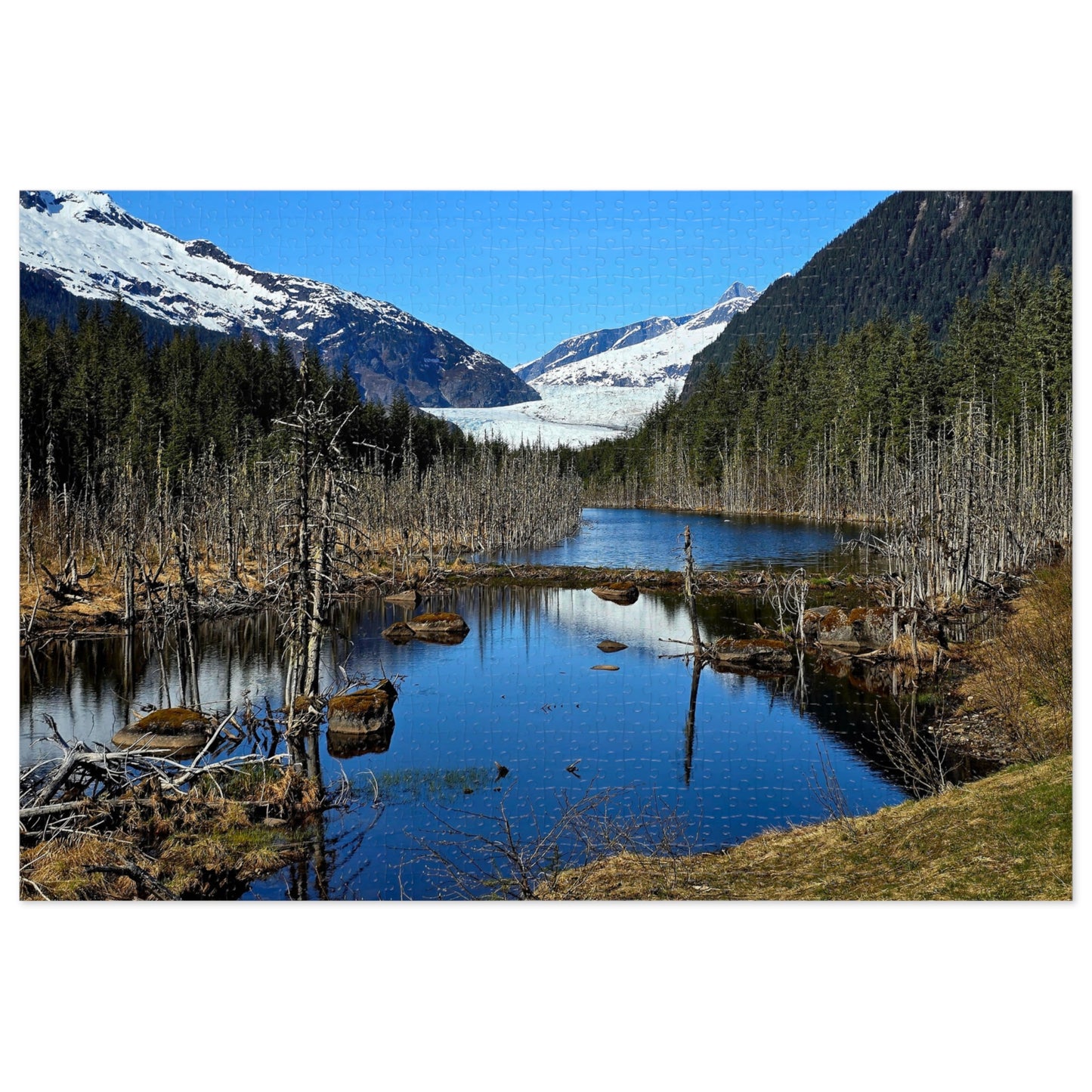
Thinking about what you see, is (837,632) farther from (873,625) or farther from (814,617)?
(814,617)

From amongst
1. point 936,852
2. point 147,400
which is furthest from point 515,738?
point 147,400

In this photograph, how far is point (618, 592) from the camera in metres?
39.8

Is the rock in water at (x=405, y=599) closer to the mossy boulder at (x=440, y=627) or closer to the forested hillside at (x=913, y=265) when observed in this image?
the mossy boulder at (x=440, y=627)

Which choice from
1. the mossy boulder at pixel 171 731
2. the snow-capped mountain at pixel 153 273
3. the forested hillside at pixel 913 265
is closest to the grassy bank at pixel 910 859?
the forested hillside at pixel 913 265

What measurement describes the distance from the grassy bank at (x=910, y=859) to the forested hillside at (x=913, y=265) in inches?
287

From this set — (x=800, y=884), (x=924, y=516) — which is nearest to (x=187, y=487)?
(x=924, y=516)

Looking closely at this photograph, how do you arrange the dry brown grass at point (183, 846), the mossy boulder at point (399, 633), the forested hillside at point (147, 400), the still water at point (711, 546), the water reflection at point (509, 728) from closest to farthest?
1. the dry brown grass at point (183, 846)
2. the water reflection at point (509, 728)
3. the mossy boulder at point (399, 633)
4. the forested hillside at point (147, 400)
5. the still water at point (711, 546)

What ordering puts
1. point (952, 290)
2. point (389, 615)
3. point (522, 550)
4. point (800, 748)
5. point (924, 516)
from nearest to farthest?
Result: point (800, 748) → point (924, 516) → point (389, 615) → point (522, 550) → point (952, 290)

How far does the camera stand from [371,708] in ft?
67.1

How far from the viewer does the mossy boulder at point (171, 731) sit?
1883 cm

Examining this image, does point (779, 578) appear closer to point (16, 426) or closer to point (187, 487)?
point (187, 487)

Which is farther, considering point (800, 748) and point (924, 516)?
point (924, 516)
